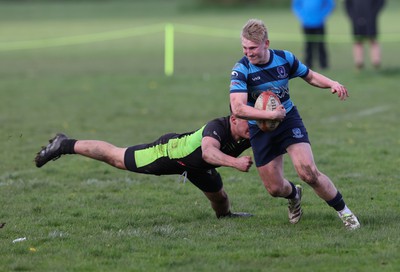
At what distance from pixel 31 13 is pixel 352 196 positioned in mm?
43932

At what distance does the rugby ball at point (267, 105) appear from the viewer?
24.5ft

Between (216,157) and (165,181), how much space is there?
3.06 metres

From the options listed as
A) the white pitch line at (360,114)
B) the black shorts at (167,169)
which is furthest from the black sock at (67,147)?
the white pitch line at (360,114)

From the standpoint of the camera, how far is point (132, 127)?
1503cm

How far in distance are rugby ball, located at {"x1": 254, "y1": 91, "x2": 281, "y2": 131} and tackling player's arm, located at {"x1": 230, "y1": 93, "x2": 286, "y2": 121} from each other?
8 cm

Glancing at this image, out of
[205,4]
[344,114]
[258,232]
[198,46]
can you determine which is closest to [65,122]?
[344,114]

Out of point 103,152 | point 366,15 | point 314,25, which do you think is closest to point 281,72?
point 103,152

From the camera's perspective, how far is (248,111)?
24.1ft

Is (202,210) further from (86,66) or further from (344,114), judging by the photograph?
(86,66)

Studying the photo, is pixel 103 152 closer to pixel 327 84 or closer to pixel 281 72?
pixel 281 72

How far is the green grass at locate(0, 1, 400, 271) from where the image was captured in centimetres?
686

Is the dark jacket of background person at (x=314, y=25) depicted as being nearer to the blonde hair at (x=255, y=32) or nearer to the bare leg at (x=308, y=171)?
the bare leg at (x=308, y=171)

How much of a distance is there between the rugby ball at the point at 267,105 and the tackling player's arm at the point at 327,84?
0.60 metres

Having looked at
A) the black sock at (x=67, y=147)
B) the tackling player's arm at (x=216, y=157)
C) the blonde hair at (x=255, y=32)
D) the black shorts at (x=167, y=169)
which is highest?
the blonde hair at (x=255, y=32)
